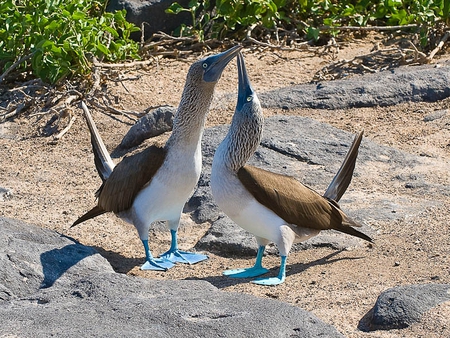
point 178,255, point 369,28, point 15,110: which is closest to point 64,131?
point 15,110

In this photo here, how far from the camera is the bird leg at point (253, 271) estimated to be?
17.4 feet

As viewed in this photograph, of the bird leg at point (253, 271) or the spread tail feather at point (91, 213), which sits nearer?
the bird leg at point (253, 271)

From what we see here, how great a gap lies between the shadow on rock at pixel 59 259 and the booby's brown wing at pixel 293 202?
3.51 ft

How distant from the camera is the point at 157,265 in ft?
18.1

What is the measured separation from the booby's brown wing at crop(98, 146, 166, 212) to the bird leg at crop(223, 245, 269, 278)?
2.65ft

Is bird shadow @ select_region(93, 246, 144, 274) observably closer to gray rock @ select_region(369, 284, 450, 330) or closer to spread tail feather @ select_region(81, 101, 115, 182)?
spread tail feather @ select_region(81, 101, 115, 182)

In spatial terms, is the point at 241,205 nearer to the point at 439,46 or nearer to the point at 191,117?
the point at 191,117

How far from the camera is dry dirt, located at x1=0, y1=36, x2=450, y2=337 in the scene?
16.2 ft

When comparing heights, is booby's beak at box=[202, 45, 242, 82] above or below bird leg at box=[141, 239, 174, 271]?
above

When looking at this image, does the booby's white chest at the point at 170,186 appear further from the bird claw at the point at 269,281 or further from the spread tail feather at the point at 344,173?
the spread tail feather at the point at 344,173

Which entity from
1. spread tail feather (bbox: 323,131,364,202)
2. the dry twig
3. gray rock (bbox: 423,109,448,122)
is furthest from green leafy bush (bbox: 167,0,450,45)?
spread tail feather (bbox: 323,131,364,202)

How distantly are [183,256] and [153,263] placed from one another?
0.79 ft

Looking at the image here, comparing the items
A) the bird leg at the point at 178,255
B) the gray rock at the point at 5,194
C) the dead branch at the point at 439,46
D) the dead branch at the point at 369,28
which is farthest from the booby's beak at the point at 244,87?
the dead branch at the point at 369,28

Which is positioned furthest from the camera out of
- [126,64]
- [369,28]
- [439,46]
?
[369,28]
